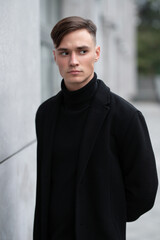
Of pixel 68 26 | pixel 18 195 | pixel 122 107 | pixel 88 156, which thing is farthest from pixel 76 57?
pixel 18 195

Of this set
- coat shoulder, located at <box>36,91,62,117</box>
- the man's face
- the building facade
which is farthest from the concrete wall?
the man's face

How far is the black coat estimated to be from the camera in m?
2.24

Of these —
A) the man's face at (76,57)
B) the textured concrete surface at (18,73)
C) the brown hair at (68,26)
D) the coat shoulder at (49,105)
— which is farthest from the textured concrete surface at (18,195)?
the brown hair at (68,26)

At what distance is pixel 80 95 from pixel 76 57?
0.20 m

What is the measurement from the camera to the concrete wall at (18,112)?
116 inches

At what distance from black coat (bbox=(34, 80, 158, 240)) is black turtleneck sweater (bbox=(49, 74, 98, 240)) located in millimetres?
40

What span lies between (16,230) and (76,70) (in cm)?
161

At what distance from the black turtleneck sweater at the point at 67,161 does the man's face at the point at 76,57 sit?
5 cm

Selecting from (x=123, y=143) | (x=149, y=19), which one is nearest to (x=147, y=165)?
(x=123, y=143)

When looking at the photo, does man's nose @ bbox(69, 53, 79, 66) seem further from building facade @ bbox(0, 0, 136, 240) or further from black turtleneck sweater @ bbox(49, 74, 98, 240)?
building facade @ bbox(0, 0, 136, 240)

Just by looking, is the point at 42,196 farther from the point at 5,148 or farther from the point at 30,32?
the point at 30,32

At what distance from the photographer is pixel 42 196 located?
234cm

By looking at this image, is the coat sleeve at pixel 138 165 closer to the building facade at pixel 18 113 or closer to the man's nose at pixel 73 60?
the man's nose at pixel 73 60

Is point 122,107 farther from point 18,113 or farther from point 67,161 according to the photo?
point 18,113
